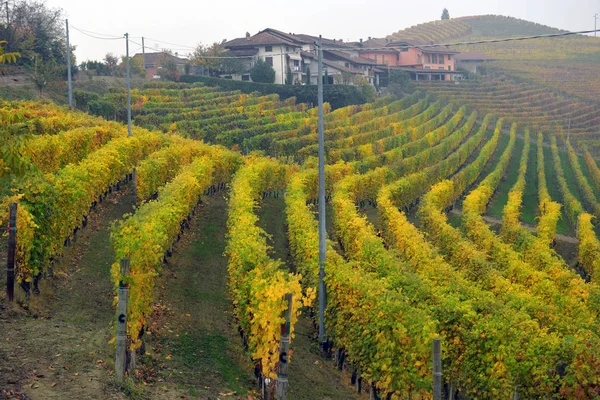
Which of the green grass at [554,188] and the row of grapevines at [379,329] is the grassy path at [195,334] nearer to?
the row of grapevines at [379,329]

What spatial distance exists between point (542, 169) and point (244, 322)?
199 ft

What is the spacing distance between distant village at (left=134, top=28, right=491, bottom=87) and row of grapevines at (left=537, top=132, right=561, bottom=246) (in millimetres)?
19243

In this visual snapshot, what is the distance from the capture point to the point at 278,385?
13562 millimetres

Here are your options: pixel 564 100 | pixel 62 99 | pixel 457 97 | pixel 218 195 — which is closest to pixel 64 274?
pixel 218 195

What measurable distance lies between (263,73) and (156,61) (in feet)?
81.4

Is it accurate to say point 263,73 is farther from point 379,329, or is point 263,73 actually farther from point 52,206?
point 379,329

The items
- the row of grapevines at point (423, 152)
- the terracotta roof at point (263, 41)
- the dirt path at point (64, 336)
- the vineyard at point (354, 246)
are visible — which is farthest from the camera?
the terracotta roof at point (263, 41)

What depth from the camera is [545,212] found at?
51375mm

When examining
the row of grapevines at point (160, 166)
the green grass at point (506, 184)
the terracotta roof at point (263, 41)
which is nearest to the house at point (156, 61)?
the terracotta roof at point (263, 41)

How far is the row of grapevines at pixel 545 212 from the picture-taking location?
141 feet

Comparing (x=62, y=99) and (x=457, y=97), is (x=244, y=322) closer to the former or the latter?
(x=62, y=99)

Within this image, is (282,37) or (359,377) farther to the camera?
(282,37)

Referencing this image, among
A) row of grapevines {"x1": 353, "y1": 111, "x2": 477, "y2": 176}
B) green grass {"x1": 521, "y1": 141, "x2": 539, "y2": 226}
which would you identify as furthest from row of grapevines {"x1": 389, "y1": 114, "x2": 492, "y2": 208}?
green grass {"x1": 521, "y1": 141, "x2": 539, "y2": 226}

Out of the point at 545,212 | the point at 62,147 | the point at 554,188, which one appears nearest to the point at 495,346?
the point at 62,147
